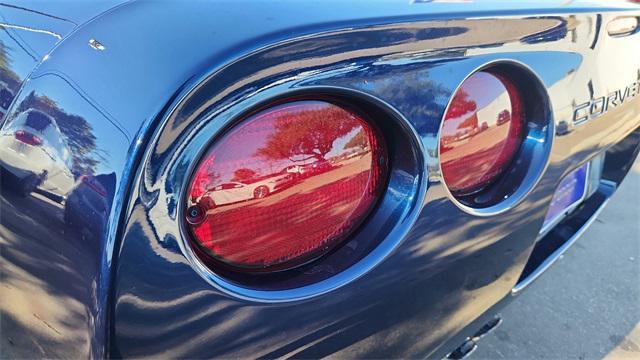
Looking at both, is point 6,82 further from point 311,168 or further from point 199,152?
point 311,168

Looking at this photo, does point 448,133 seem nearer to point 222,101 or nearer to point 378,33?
point 378,33

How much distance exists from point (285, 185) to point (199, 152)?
0.19m

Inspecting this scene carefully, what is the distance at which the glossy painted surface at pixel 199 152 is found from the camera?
84 centimetres

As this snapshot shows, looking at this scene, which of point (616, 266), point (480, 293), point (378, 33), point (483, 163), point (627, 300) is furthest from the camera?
point (616, 266)

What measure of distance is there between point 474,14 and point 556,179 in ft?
1.84

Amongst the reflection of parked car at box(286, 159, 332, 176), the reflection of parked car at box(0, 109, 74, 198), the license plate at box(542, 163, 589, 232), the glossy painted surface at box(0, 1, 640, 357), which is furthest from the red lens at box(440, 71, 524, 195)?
the reflection of parked car at box(0, 109, 74, 198)

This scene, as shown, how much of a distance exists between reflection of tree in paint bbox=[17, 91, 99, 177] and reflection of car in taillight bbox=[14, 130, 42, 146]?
5 cm

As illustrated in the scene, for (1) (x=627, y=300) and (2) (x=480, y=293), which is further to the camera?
(1) (x=627, y=300)

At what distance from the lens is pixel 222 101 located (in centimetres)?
84

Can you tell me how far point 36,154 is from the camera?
0.95 m

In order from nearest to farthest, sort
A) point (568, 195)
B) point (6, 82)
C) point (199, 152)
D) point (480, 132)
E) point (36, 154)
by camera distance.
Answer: point (199, 152) < point (36, 154) < point (6, 82) < point (480, 132) < point (568, 195)

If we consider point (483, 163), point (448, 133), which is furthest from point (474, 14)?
point (483, 163)

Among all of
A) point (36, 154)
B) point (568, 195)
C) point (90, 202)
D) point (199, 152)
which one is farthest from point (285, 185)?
point (568, 195)

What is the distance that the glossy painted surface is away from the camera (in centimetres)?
84
